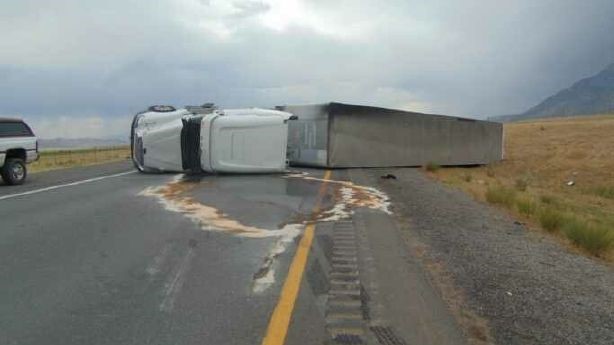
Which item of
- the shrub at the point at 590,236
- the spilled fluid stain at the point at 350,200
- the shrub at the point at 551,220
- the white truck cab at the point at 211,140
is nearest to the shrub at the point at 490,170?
the white truck cab at the point at 211,140

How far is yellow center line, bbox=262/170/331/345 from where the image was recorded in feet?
15.5

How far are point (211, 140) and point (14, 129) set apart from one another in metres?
5.95

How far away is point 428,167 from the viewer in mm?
26703

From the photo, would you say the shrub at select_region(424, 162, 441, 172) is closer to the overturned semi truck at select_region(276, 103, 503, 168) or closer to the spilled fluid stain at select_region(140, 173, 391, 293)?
the overturned semi truck at select_region(276, 103, 503, 168)

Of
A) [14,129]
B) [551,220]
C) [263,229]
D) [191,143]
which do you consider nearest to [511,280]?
[263,229]

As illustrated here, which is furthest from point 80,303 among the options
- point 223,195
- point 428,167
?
point 428,167

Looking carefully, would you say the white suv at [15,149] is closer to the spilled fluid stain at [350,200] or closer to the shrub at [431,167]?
the spilled fluid stain at [350,200]

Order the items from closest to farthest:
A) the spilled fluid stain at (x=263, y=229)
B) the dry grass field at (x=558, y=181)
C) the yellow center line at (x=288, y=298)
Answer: the yellow center line at (x=288, y=298) < the spilled fluid stain at (x=263, y=229) < the dry grass field at (x=558, y=181)

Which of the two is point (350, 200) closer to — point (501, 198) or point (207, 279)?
point (501, 198)

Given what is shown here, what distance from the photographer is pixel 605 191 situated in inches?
929

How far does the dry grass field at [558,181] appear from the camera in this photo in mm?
10242

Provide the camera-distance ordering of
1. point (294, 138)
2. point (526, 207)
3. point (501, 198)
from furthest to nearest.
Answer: point (294, 138) → point (501, 198) → point (526, 207)

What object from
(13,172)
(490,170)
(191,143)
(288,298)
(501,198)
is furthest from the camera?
(490,170)

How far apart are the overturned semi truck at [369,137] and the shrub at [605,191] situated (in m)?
7.05
